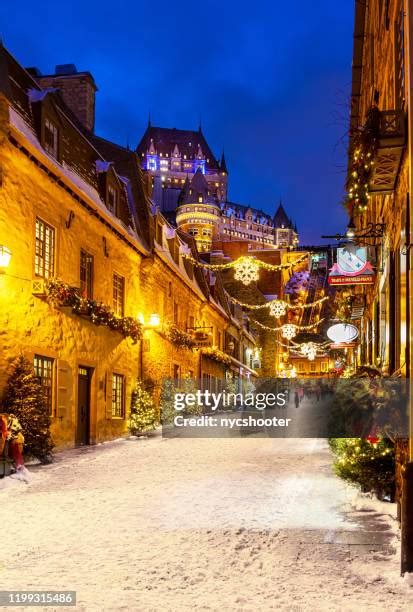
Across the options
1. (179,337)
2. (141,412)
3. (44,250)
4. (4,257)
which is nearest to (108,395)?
(141,412)

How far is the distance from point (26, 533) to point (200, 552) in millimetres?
2052

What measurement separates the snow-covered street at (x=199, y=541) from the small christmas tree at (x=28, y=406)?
58 cm

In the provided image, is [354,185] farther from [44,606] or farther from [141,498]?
[44,606]

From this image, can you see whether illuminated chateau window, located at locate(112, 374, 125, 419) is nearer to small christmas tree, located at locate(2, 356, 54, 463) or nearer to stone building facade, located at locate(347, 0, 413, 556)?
small christmas tree, located at locate(2, 356, 54, 463)

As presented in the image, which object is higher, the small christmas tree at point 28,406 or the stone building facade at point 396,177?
the stone building facade at point 396,177

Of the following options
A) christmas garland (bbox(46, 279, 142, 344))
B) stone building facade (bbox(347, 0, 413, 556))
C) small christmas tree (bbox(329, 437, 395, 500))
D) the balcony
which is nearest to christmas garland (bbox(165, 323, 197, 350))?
christmas garland (bbox(46, 279, 142, 344))

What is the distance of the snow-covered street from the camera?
17.0 ft

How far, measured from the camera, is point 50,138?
15664mm

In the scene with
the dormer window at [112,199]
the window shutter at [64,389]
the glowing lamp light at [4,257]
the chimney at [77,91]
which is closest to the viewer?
the glowing lamp light at [4,257]

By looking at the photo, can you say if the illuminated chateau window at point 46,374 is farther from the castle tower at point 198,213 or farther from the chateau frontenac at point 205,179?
the chateau frontenac at point 205,179

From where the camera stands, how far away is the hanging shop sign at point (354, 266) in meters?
13.9

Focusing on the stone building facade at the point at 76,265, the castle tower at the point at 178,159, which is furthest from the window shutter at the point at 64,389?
the castle tower at the point at 178,159

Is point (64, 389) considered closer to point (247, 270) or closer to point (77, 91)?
point (247, 270)

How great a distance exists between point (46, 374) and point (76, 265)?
3.17m
